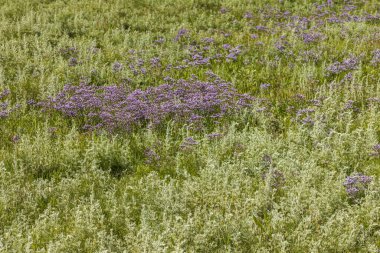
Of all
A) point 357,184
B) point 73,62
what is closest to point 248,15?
point 73,62

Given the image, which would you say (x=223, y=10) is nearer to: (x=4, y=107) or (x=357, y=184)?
(x=4, y=107)

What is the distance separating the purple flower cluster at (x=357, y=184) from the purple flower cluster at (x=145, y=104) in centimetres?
259

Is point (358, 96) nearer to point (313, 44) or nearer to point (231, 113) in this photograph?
point (231, 113)

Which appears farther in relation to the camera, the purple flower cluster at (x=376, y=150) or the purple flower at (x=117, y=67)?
the purple flower at (x=117, y=67)

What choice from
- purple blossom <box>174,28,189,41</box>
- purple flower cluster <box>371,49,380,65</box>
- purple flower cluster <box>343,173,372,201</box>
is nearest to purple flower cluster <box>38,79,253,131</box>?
purple flower cluster <box>343,173,372,201</box>

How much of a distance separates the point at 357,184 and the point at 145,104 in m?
3.71

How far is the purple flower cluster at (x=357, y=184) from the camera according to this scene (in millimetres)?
4916

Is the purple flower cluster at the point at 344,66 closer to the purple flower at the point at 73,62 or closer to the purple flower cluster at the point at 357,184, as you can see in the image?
the purple flower cluster at the point at 357,184

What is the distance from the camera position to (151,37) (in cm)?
1157

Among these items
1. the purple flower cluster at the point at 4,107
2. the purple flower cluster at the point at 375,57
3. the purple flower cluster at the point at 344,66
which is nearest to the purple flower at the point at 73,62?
the purple flower cluster at the point at 4,107

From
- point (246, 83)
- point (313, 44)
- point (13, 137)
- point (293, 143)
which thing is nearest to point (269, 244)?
point (293, 143)

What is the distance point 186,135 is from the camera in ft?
21.9

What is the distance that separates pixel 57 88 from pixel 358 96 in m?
5.64

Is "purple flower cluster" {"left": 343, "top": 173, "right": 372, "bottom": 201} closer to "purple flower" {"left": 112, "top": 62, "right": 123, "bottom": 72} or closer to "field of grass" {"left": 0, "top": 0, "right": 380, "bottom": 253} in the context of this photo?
"field of grass" {"left": 0, "top": 0, "right": 380, "bottom": 253}
